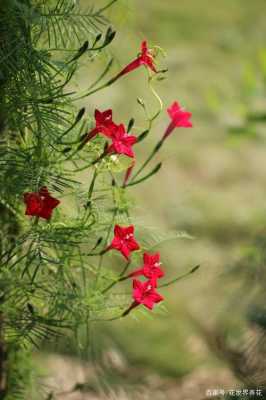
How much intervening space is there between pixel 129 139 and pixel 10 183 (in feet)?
0.68

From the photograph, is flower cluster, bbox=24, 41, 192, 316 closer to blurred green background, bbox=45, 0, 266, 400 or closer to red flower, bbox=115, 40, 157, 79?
red flower, bbox=115, 40, 157, 79

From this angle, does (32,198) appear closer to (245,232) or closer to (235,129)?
(235,129)

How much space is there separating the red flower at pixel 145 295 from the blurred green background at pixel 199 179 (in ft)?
0.38

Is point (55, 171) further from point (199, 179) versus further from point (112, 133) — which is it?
point (199, 179)

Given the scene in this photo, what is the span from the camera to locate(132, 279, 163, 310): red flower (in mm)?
1245

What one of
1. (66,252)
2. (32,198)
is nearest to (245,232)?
(66,252)

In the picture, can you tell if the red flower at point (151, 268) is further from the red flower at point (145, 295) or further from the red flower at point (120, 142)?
the red flower at point (120, 142)

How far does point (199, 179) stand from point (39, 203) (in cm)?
253

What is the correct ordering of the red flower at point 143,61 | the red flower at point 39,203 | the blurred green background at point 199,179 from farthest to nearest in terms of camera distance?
the blurred green background at point 199,179 < the red flower at point 143,61 < the red flower at point 39,203

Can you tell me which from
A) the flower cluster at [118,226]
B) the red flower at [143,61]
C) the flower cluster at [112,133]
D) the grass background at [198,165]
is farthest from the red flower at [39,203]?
the grass background at [198,165]

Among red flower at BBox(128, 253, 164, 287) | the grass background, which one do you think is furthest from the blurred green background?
red flower at BBox(128, 253, 164, 287)

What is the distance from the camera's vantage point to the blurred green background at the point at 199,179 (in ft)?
8.07

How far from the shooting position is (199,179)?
364cm

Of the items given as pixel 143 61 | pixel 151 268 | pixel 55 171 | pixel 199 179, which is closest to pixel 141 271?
pixel 151 268
